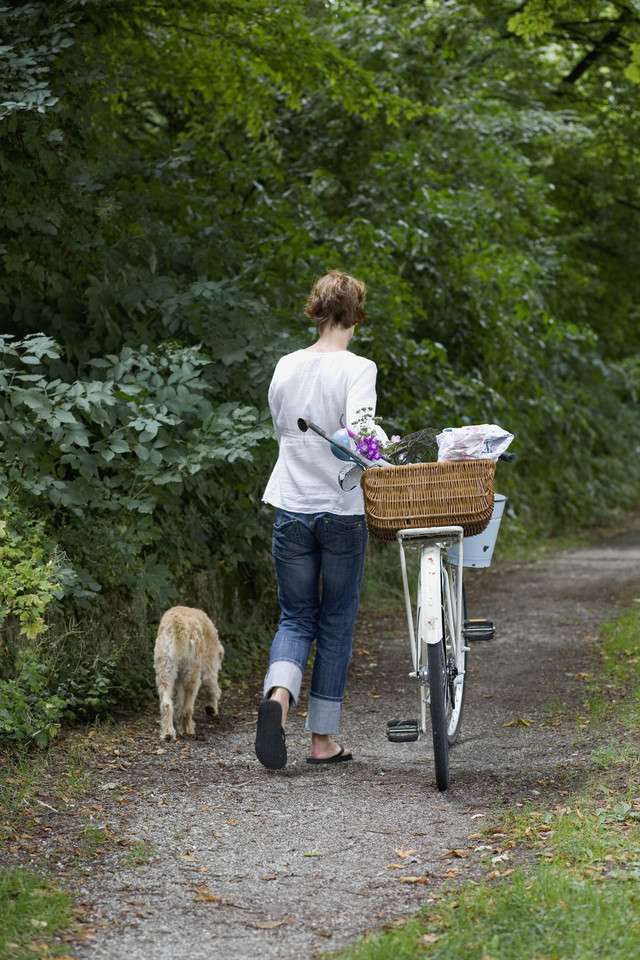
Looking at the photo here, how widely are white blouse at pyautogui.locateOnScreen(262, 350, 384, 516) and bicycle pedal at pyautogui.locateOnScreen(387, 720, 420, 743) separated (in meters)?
0.89

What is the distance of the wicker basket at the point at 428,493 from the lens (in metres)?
4.11

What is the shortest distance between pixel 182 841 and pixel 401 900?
0.95 meters

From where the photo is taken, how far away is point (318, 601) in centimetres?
485

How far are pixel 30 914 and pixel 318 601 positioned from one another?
6.58 feet

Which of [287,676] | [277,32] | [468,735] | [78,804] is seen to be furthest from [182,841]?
[277,32]

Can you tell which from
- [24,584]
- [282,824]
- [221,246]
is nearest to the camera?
[282,824]

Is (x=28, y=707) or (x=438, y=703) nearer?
(x=438, y=703)

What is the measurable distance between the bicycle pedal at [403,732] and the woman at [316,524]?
0.43 metres

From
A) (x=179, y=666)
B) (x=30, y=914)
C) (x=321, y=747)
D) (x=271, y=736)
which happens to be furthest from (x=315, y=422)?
(x=30, y=914)

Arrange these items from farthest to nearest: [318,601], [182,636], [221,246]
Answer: [221,246], [182,636], [318,601]

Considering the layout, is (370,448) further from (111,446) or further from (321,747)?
(111,446)

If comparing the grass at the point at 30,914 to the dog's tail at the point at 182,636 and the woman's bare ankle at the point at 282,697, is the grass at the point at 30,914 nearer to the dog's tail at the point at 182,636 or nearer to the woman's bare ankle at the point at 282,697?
the woman's bare ankle at the point at 282,697

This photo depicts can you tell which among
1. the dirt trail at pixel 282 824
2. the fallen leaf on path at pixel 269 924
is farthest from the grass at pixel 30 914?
the fallen leaf on path at pixel 269 924

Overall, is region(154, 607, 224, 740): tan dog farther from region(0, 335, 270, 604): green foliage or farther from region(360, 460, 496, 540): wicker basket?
region(360, 460, 496, 540): wicker basket
